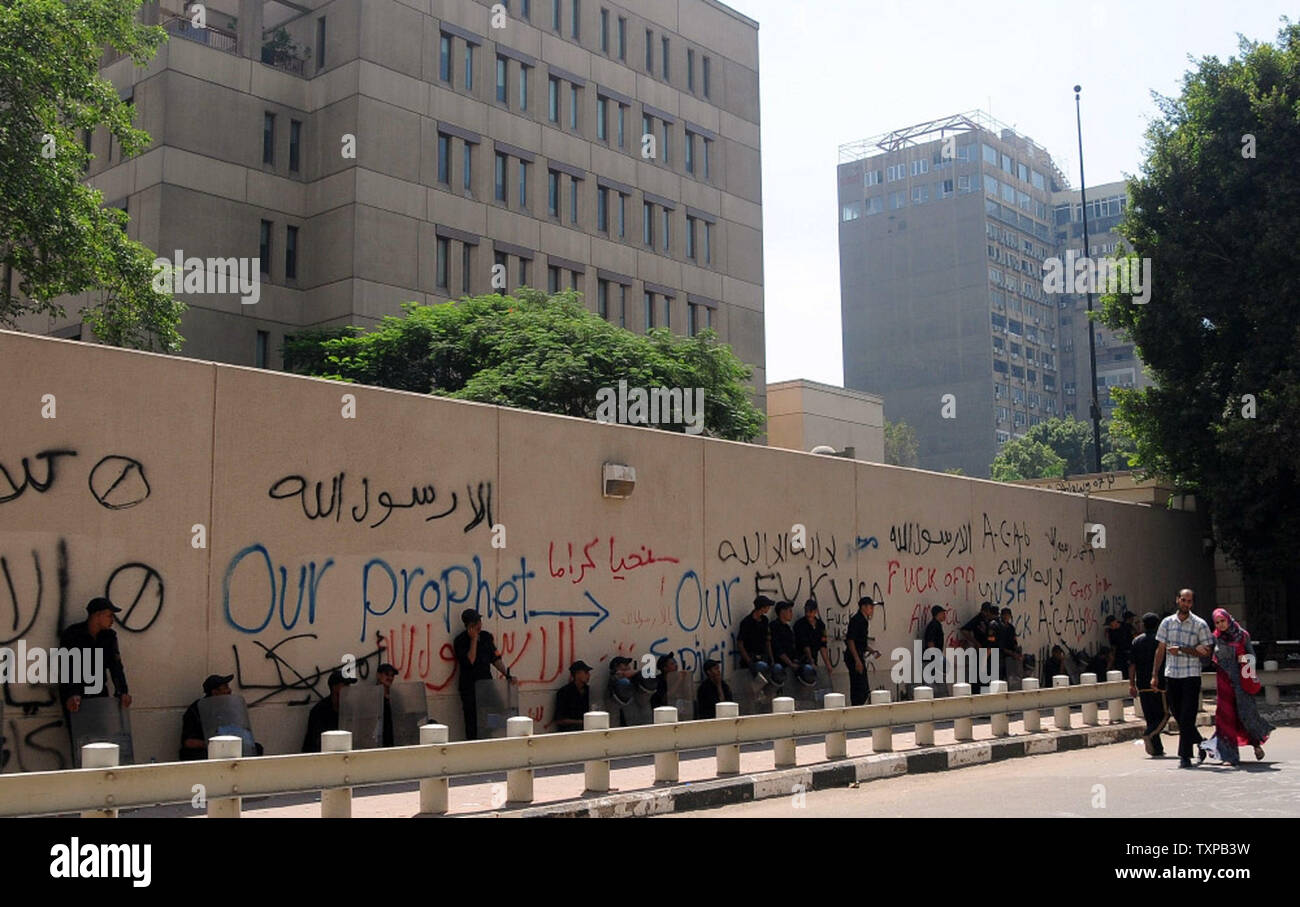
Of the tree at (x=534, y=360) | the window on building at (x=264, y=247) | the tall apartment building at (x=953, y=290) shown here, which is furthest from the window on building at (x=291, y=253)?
the tall apartment building at (x=953, y=290)

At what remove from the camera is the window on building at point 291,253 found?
47.1 m

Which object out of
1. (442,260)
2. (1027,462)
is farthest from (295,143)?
(1027,462)

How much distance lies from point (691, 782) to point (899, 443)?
97.1 m

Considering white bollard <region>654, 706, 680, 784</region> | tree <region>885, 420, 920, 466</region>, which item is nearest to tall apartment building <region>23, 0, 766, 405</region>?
white bollard <region>654, 706, 680, 784</region>

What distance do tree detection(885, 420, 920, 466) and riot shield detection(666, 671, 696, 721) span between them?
89409mm

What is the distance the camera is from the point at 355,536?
13.0 meters

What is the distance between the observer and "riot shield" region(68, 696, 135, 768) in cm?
1041

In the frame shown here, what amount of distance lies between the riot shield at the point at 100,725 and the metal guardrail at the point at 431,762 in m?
2.59

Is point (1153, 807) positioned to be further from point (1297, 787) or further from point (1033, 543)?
point (1033, 543)

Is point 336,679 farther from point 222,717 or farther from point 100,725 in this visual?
point 100,725

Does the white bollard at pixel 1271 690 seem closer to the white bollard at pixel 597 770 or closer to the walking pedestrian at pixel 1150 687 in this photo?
the walking pedestrian at pixel 1150 687

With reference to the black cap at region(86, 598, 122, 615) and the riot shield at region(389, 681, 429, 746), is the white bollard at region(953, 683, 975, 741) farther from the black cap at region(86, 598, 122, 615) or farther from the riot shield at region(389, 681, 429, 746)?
the black cap at region(86, 598, 122, 615)

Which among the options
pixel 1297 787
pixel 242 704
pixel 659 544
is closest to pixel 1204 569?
pixel 659 544

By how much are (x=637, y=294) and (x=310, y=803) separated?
1807 inches
